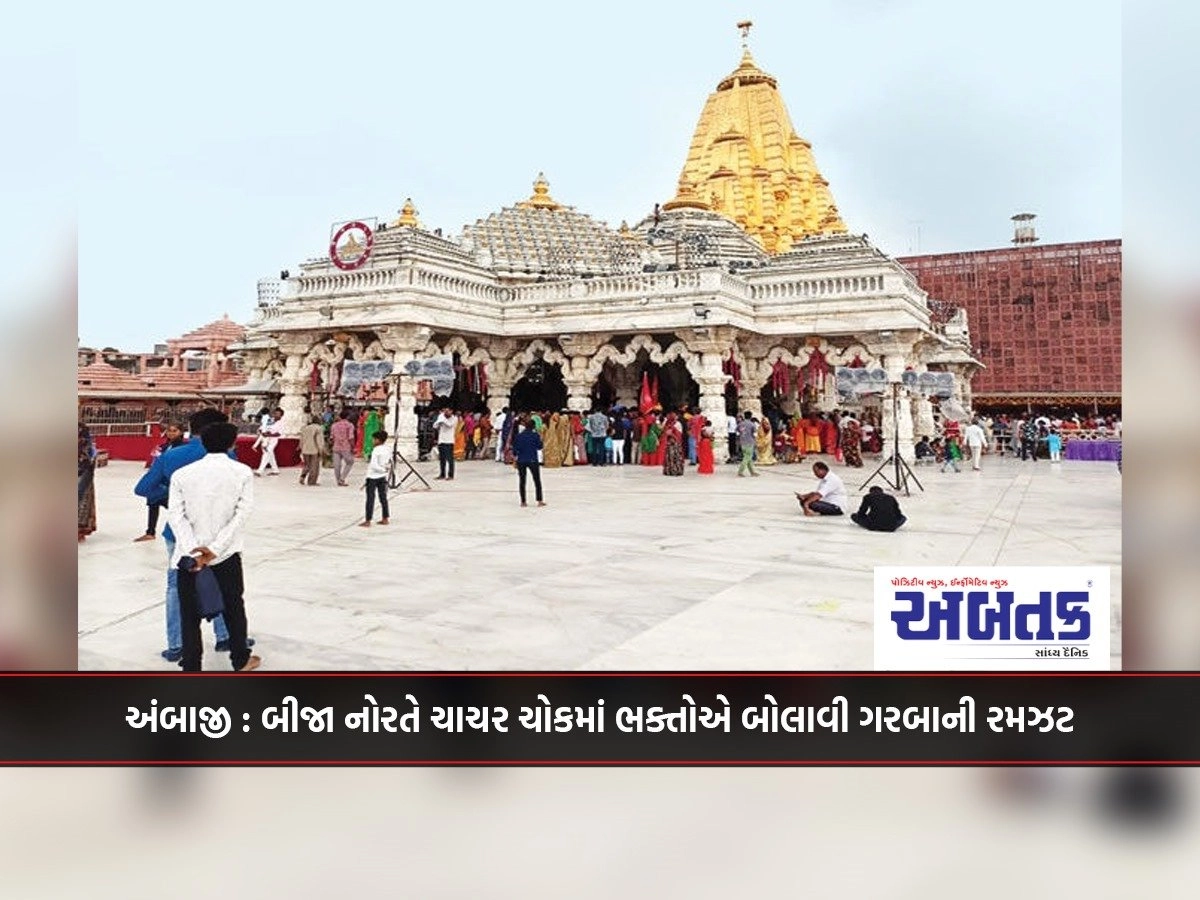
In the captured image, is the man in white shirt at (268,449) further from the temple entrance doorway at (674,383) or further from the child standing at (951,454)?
the child standing at (951,454)

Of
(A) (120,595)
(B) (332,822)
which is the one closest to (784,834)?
(B) (332,822)

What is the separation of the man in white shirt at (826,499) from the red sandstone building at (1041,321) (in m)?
20.7

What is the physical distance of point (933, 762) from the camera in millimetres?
3062

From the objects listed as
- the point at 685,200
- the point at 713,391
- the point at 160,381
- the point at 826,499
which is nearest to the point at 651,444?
the point at 713,391

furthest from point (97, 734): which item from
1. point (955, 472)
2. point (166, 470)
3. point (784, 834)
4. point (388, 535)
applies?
point (955, 472)

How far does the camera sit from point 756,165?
2531 centimetres

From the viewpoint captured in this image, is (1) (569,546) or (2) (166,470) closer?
(2) (166,470)

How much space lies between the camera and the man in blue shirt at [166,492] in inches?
144

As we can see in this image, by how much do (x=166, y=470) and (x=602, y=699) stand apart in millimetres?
2578

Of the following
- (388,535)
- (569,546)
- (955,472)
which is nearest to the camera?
(569,546)

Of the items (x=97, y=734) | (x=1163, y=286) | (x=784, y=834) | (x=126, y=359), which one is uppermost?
(x=126, y=359)

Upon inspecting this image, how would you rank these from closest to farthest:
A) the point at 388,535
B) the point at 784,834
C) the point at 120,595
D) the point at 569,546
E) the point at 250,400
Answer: the point at 784,834, the point at 120,595, the point at 569,546, the point at 388,535, the point at 250,400

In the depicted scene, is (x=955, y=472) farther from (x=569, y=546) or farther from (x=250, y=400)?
(x=250, y=400)

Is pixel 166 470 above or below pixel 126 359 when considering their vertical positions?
below
